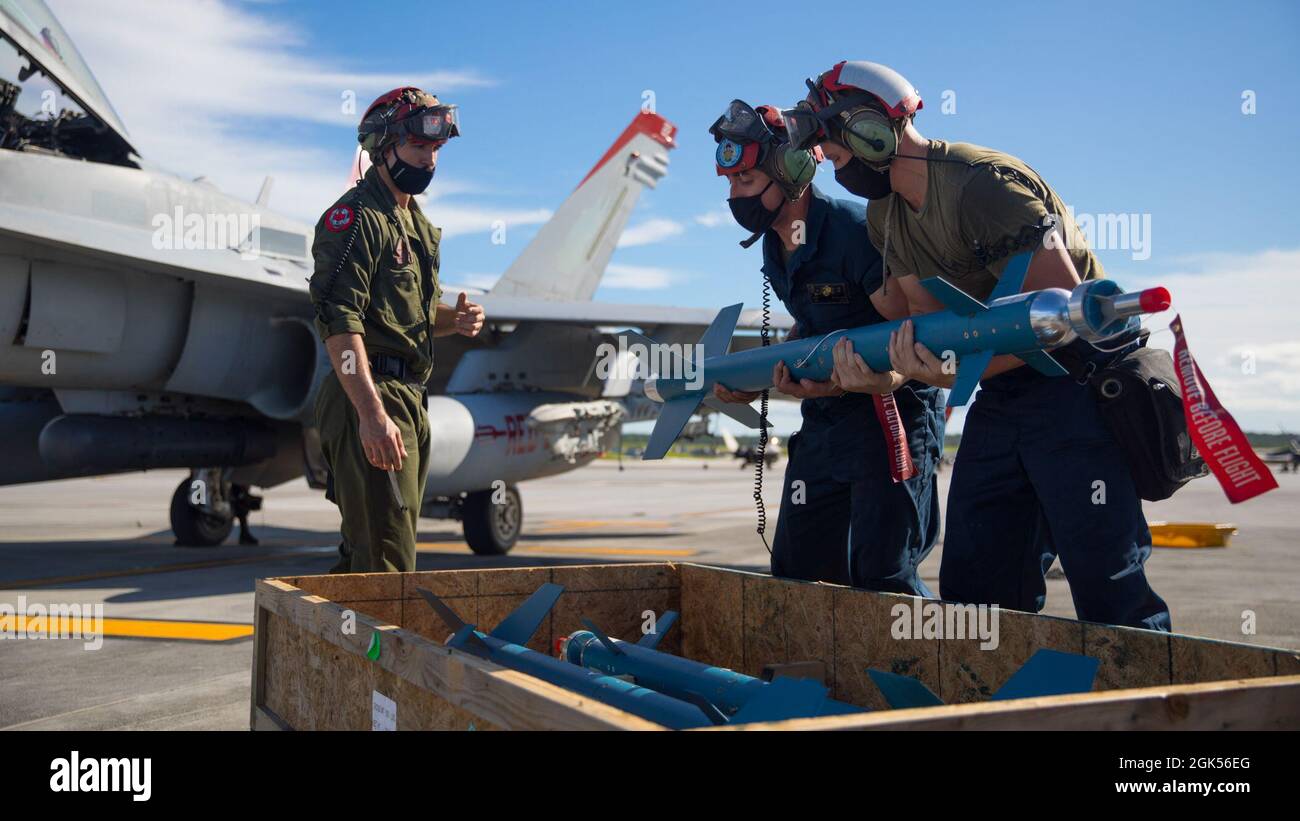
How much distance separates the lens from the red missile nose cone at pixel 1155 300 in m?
2.21

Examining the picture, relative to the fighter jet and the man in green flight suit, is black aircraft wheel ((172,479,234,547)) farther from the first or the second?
the man in green flight suit

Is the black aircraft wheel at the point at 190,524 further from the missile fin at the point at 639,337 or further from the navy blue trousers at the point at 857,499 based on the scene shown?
the navy blue trousers at the point at 857,499

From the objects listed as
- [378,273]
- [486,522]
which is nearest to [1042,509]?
[378,273]

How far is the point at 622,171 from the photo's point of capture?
1464 centimetres

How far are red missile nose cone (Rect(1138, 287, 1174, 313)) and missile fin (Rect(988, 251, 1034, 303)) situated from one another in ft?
1.09

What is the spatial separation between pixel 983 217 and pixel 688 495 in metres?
21.2

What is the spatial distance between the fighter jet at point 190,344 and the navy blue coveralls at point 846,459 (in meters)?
5.66

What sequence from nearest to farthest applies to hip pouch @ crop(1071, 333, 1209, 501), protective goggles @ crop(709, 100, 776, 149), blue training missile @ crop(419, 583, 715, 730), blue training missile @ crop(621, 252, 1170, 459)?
1. blue training missile @ crop(419, 583, 715, 730)
2. blue training missile @ crop(621, 252, 1170, 459)
3. hip pouch @ crop(1071, 333, 1209, 501)
4. protective goggles @ crop(709, 100, 776, 149)

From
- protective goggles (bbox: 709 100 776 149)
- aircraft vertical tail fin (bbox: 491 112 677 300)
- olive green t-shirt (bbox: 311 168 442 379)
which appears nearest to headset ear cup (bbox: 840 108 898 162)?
protective goggles (bbox: 709 100 776 149)

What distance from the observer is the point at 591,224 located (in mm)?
14352

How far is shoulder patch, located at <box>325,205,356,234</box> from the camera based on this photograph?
11.7 feet

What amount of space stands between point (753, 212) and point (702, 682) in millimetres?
1833

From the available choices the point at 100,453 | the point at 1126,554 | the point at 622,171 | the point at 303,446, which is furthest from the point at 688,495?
the point at 1126,554
